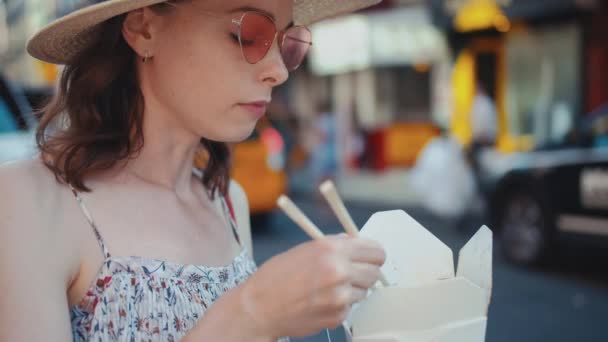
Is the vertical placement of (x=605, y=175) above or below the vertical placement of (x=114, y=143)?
below

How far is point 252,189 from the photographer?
923 cm

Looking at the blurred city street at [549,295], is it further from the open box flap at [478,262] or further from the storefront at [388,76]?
the storefront at [388,76]

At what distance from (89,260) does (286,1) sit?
69cm

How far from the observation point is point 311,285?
1023 mm

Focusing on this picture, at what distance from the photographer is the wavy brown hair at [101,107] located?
1546 millimetres

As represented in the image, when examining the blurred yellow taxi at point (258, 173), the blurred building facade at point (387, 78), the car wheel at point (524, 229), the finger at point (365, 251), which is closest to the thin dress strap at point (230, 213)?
the finger at point (365, 251)

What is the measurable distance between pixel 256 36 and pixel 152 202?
42 centimetres

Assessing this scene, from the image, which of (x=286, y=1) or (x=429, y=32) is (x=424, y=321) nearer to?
(x=286, y=1)

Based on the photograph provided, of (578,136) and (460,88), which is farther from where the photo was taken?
(460,88)

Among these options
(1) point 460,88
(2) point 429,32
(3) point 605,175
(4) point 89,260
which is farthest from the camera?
(2) point 429,32

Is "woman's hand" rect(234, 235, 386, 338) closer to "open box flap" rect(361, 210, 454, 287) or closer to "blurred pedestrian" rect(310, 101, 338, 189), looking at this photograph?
"open box flap" rect(361, 210, 454, 287)

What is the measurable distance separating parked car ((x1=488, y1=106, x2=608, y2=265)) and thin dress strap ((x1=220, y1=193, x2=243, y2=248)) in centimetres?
521

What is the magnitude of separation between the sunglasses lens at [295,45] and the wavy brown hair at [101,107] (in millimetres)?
275

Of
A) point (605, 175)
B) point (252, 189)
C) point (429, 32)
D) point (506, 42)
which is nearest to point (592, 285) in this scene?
point (605, 175)
